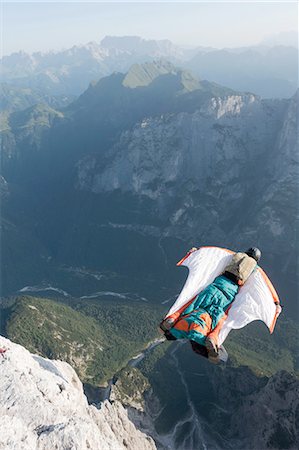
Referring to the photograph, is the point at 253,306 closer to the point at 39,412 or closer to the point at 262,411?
the point at 39,412

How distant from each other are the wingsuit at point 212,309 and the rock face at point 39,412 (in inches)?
1214

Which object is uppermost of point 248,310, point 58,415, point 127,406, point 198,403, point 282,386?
Result: point 248,310

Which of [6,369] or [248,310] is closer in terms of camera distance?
[248,310]

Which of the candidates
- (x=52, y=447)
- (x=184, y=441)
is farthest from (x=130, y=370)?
(x=52, y=447)

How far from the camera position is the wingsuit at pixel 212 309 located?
52.5 metres

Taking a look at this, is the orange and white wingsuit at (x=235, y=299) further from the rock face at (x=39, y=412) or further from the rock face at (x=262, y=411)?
the rock face at (x=262, y=411)

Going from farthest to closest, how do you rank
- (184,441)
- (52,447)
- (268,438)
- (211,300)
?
(184,441)
(268,438)
(52,447)
(211,300)

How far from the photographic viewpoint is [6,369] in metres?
86.3

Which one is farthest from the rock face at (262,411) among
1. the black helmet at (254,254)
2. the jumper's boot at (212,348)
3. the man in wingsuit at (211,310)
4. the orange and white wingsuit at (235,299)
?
the jumper's boot at (212,348)

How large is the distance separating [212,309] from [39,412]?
1648 inches

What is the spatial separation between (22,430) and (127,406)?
4254 inches

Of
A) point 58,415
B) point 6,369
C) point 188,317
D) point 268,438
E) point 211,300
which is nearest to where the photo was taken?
point 188,317

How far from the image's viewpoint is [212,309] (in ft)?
192

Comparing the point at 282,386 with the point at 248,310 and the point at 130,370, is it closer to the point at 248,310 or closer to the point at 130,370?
the point at 130,370
